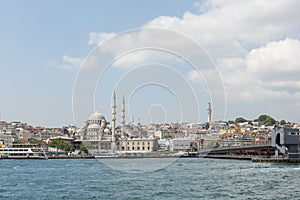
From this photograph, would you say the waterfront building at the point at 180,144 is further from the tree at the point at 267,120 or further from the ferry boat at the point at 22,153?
the tree at the point at 267,120

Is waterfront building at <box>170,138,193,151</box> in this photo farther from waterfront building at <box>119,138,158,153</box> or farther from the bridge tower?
the bridge tower

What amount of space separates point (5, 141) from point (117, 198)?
53843mm

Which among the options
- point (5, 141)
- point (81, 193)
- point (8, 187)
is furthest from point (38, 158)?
point (81, 193)

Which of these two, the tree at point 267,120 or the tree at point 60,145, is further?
the tree at point 267,120

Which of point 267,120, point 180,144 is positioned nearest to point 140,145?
point 180,144

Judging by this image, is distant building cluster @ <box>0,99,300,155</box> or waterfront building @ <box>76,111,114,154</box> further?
distant building cluster @ <box>0,99,300,155</box>

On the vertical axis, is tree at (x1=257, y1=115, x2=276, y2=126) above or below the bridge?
above

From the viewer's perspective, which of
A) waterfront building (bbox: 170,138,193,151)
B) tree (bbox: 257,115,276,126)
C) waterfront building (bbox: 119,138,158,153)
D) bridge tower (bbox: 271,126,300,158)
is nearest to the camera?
bridge tower (bbox: 271,126,300,158)

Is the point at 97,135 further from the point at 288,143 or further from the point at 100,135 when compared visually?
the point at 288,143

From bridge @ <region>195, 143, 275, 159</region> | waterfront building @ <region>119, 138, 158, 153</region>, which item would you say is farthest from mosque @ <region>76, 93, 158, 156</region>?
bridge @ <region>195, 143, 275, 159</region>

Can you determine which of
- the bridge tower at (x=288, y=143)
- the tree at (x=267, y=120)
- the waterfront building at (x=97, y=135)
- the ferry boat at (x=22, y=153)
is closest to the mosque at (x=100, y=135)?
the waterfront building at (x=97, y=135)

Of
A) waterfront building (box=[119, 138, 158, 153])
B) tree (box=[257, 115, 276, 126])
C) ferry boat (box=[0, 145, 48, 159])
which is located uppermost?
tree (box=[257, 115, 276, 126])

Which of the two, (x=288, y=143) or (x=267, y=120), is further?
(x=267, y=120)

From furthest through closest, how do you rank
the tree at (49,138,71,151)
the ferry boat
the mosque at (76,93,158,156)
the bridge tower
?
the tree at (49,138,71,151)
the mosque at (76,93,158,156)
the ferry boat
the bridge tower
